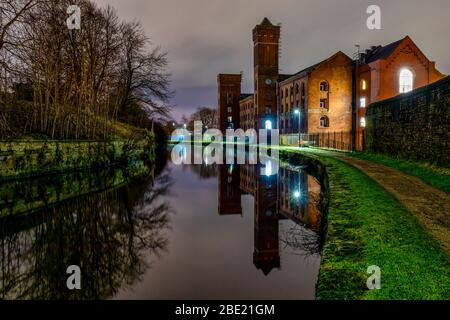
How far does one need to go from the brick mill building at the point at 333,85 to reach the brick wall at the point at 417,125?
8074mm

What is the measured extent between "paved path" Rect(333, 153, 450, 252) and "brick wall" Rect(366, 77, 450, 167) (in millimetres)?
1900

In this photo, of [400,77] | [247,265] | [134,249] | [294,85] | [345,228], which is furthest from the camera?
[294,85]

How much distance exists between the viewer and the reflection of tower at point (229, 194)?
12.2 meters

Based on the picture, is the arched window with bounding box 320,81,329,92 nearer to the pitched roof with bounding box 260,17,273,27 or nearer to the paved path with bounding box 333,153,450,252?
the pitched roof with bounding box 260,17,273,27

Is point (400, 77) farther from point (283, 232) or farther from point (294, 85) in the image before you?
point (283, 232)

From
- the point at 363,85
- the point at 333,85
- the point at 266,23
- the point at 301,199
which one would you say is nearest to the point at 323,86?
the point at 333,85

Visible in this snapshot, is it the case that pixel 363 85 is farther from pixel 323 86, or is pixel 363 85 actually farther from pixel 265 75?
pixel 265 75

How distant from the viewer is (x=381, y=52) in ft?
130

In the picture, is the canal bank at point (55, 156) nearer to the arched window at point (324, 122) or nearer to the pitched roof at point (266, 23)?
the arched window at point (324, 122)

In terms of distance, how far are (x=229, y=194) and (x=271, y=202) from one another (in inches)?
113

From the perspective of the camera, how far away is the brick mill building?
1451 inches

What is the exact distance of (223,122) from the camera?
79750mm
